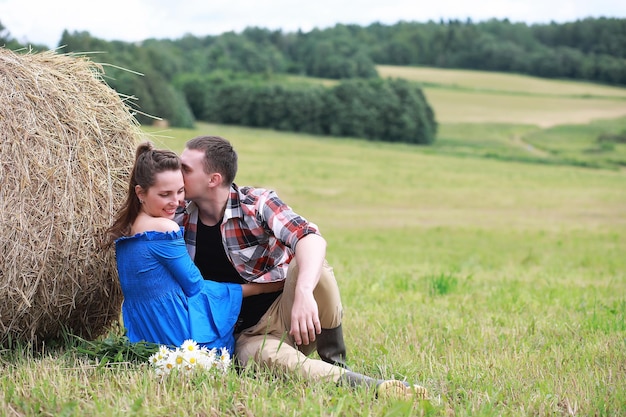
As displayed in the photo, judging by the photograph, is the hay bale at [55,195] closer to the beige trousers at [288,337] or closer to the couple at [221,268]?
the couple at [221,268]

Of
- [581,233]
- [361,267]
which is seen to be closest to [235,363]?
[361,267]

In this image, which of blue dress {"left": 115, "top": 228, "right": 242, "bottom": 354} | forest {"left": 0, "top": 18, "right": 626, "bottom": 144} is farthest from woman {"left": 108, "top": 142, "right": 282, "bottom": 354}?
forest {"left": 0, "top": 18, "right": 626, "bottom": 144}

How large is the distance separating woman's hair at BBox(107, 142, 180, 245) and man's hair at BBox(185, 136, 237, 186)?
8.3 inches

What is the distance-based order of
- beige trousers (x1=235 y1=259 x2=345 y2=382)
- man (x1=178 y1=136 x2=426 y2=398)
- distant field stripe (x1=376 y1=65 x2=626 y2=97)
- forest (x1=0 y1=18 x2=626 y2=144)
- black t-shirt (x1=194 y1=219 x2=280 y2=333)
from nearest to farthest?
beige trousers (x1=235 y1=259 x2=345 y2=382), man (x1=178 y1=136 x2=426 y2=398), black t-shirt (x1=194 y1=219 x2=280 y2=333), forest (x1=0 y1=18 x2=626 y2=144), distant field stripe (x1=376 y1=65 x2=626 y2=97)

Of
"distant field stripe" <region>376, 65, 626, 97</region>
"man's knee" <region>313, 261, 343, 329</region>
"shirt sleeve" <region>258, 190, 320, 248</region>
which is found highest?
"distant field stripe" <region>376, 65, 626, 97</region>

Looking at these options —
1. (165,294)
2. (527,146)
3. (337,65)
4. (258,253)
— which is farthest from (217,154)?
(337,65)

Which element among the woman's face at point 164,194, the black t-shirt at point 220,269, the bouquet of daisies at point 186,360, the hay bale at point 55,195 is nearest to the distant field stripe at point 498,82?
the black t-shirt at point 220,269

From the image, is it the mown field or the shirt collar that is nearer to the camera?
the mown field

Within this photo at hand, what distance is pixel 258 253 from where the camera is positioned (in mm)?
4730

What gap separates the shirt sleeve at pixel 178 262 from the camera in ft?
14.0

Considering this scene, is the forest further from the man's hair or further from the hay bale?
the man's hair

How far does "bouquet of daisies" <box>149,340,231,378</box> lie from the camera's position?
3998 mm

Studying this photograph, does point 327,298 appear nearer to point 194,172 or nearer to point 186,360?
point 186,360

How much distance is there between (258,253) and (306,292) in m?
0.71
